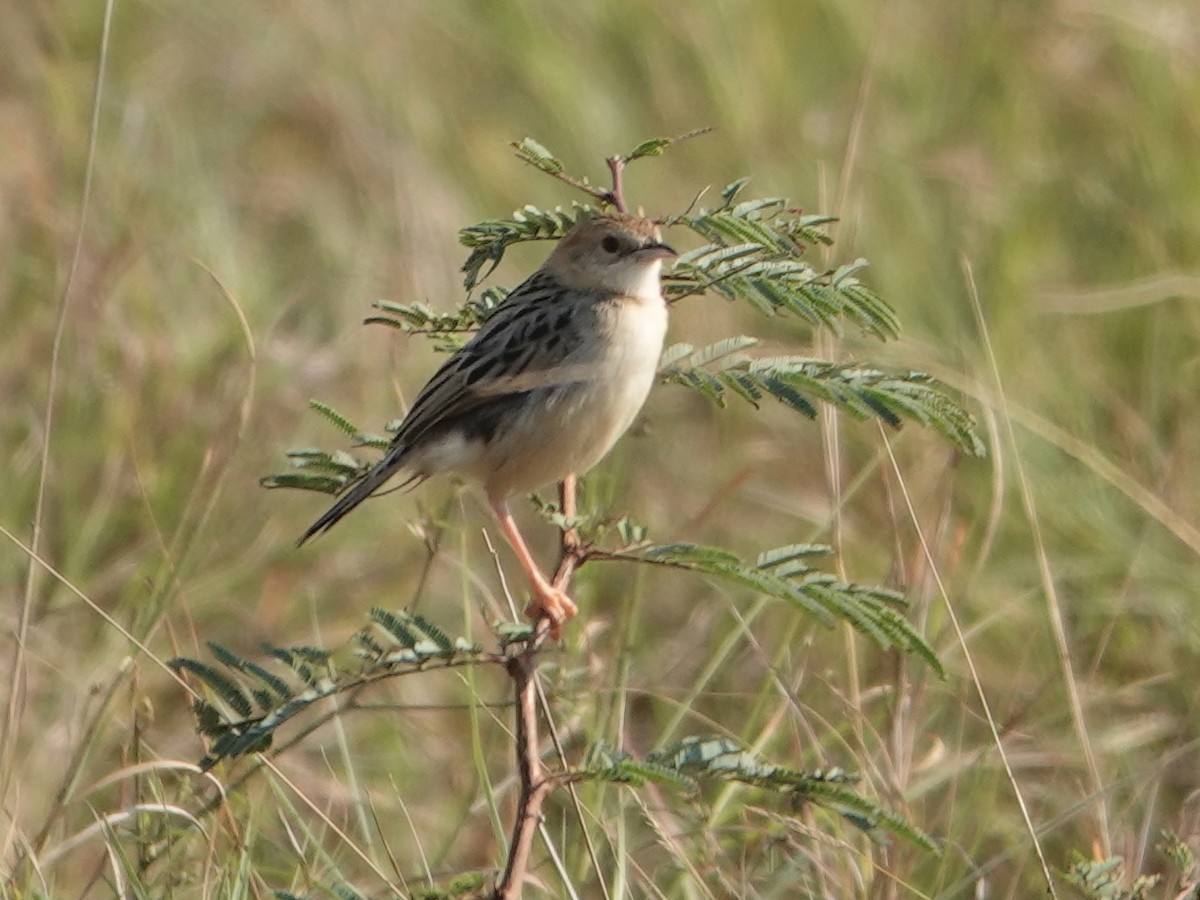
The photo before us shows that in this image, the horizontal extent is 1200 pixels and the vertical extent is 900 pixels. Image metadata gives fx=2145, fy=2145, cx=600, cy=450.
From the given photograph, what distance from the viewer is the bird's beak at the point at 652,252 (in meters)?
4.79

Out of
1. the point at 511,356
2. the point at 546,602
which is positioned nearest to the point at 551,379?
the point at 511,356

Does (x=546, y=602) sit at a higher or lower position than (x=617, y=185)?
lower

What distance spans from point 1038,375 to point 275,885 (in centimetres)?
293

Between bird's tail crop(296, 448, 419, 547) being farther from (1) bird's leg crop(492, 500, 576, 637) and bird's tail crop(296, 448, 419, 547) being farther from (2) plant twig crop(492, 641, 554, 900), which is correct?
(2) plant twig crop(492, 641, 554, 900)

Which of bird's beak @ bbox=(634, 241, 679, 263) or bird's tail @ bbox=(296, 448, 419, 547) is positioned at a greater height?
bird's beak @ bbox=(634, 241, 679, 263)

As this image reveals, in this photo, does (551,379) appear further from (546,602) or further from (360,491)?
(546,602)

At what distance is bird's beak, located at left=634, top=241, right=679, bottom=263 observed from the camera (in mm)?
4793

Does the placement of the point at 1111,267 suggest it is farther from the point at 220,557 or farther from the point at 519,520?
the point at 220,557

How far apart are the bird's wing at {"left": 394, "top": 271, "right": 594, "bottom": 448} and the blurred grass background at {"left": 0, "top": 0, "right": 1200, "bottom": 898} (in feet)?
0.76

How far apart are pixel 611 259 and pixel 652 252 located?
113 millimetres

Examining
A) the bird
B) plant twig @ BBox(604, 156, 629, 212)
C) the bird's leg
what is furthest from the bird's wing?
plant twig @ BBox(604, 156, 629, 212)

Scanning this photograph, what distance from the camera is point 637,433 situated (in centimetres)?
486

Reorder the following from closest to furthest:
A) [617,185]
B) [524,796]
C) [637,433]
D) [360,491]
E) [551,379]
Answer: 1. [524,796]
2. [617,185]
3. [360,491]
4. [551,379]
5. [637,433]

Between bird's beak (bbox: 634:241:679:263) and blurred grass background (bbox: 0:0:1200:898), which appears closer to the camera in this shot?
blurred grass background (bbox: 0:0:1200:898)
